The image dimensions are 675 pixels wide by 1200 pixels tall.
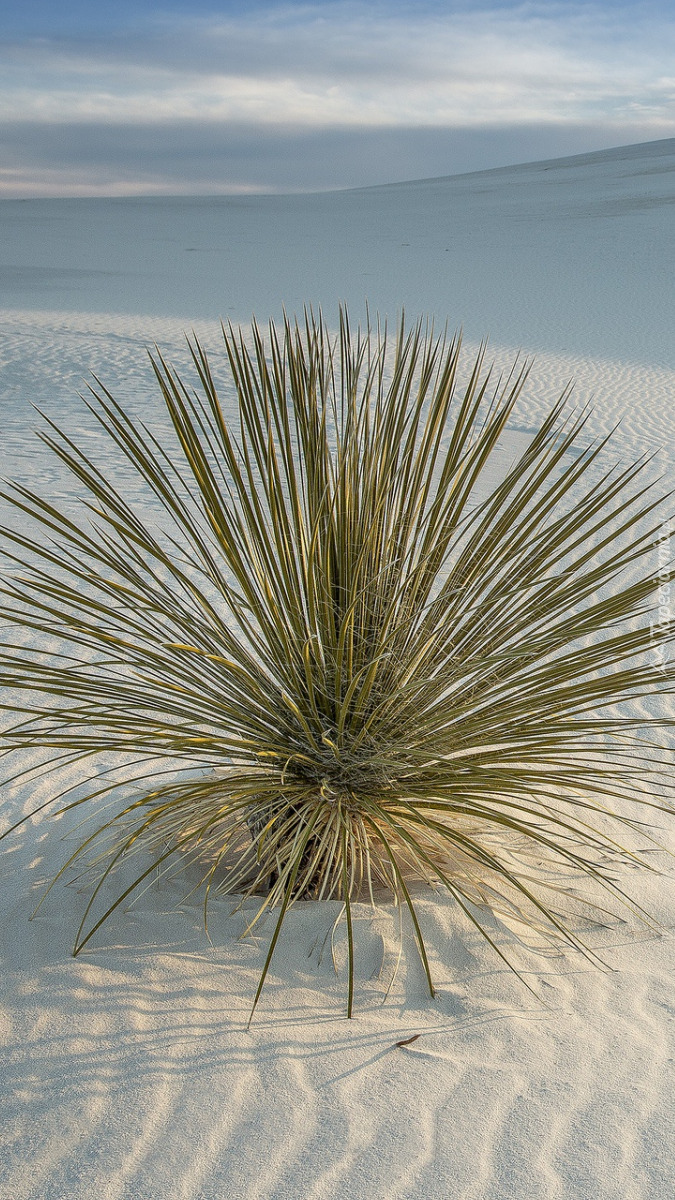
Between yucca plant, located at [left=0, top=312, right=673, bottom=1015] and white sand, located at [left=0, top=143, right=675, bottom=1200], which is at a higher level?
yucca plant, located at [left=0, top=312, right=673, bottom=1015]

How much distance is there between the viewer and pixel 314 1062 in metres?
2.09

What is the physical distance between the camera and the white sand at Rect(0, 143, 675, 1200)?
73.4 inches

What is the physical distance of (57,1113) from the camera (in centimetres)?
196

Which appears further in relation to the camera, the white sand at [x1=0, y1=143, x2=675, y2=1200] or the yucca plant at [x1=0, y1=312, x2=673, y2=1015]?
the yucca plant at [x1=0, y1=312, x2=673, y2=1015]

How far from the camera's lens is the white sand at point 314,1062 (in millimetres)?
1864

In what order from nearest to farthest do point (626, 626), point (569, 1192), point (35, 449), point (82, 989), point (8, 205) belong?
1. point (569, 1192)
2. point (82, 989)
3. point (626, 626)
4. point (35, 449)
5. point (8, 205)

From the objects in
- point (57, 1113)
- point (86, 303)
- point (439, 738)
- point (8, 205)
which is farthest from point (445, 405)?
point (8, 205)

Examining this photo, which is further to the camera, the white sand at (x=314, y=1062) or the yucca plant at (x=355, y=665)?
the yucca plant at (x=355, y=665)

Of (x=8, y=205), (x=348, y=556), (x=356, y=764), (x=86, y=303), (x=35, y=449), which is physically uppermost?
(x=8, y=205)

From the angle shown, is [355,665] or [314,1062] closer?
[314,1062]

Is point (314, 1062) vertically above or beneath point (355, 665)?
beneath

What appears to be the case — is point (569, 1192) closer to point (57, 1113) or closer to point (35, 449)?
point (57, 1113)

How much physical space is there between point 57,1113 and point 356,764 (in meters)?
0.92

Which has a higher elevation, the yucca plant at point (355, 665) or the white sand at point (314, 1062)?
the yucca plant at point (355, 665)
